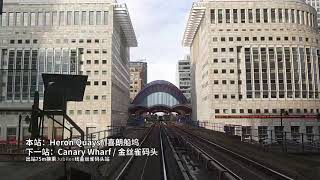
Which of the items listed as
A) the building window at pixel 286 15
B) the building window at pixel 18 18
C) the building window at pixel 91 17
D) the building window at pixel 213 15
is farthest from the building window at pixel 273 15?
the building window at pixel 18 18

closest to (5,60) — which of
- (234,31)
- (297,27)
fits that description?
(234,31)

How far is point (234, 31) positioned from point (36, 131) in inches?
2859

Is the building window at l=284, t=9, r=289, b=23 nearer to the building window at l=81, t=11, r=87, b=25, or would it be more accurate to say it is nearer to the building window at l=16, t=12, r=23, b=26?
the building window at l=81, t=11, r=87, b=25

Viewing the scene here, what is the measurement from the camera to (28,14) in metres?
84.1

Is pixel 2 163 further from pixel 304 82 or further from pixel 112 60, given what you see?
pixel 304 82

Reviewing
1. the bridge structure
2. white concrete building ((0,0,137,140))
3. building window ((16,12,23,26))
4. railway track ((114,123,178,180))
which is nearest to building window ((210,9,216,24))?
white concrete building ((0,0,137,140))

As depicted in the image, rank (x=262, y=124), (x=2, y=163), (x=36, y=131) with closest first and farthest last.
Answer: (x=2, y=163) → (x=36, y=131) → (x=262, y=124)

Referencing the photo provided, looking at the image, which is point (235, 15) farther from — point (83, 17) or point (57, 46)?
point (57, 46)

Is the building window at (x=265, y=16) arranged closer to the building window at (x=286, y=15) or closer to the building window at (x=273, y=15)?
the building window at (x=273, y=15)

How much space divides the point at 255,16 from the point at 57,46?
47.2 m

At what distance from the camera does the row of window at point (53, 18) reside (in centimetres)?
8388

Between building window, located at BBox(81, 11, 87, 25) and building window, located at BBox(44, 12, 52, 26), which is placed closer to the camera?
building window, located at BBox(44, 12, 52, 26)

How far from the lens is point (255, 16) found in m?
84.6

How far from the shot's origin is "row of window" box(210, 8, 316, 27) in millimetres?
84500
